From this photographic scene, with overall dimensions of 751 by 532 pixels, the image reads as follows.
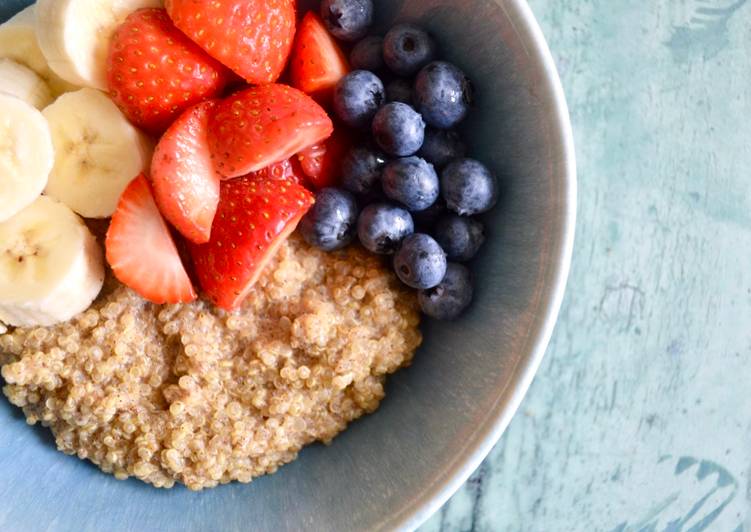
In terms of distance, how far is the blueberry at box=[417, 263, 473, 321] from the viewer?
4.27 ft

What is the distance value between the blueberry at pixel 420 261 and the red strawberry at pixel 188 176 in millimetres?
319

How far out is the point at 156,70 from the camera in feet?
4.09

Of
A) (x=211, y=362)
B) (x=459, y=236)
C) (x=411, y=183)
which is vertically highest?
(x=411, y=183)

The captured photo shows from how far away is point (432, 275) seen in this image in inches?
49.1

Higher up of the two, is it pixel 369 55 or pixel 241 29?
pixel 241 29

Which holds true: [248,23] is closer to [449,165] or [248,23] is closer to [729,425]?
[449,165]

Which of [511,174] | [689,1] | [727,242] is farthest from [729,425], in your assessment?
[689,1]

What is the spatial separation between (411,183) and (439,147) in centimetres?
11

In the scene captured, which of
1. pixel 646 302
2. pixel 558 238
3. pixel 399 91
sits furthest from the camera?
pixel 646 302

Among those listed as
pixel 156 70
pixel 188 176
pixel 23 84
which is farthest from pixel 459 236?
pixel 23 84

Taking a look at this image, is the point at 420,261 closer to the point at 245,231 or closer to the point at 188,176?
the point at 245,231

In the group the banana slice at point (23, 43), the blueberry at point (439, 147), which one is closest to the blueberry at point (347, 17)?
the blueberry at point (439, 147)

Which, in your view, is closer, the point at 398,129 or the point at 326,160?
the point at 398,129

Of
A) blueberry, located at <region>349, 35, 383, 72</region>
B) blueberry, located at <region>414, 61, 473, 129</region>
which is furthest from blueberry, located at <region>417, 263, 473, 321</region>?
blueberry, located at <region>349, 35, 383, 72</region>
